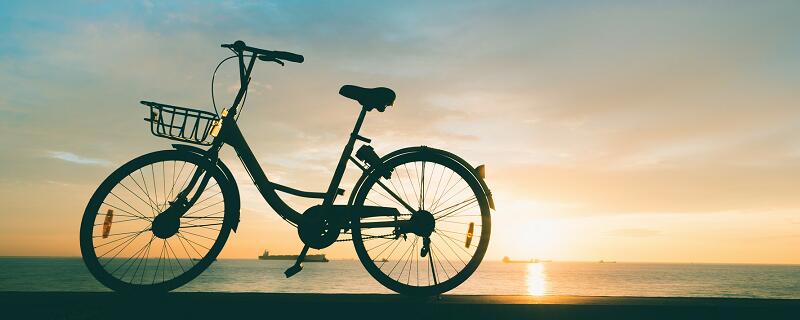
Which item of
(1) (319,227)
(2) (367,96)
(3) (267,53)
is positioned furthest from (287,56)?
(1) (319,227)

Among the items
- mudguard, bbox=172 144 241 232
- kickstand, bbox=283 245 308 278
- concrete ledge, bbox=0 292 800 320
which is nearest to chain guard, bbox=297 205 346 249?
kickstand, bbox=283 245 308 278

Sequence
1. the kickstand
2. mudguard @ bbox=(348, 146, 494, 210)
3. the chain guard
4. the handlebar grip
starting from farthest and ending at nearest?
the handlebar grip → mudguard @ bbox=(348, 146, 494, 210) → the chain guard → the kickstand

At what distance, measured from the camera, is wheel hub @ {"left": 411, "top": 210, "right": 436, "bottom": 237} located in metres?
4.05

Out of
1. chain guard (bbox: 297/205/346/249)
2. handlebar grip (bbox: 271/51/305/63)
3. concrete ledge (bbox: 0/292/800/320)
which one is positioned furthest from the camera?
handlebar grip (bbox: 271/51/305/63)

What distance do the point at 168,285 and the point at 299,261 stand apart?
955 mm

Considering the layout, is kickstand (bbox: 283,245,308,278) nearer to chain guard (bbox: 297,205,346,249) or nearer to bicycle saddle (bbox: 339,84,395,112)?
chain guard (bbox: 297,205,346,249)

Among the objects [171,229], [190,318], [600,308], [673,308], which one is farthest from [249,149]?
[673,308]

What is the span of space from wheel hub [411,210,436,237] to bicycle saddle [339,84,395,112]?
3.09 feet

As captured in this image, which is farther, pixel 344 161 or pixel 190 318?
pixel 344 161

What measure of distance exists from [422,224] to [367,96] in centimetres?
113

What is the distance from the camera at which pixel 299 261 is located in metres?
3.73

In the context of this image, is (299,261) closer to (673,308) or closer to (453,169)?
(453,169)

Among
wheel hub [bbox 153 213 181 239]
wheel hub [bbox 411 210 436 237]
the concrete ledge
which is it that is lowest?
the concrete ledge

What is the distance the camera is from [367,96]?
13.4 feet
